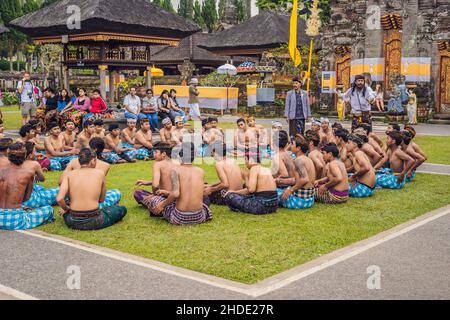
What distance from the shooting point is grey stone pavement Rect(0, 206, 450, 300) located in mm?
5730

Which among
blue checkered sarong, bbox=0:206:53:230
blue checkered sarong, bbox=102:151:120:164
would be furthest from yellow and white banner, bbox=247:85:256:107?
blue checkered sarong, bbox=0:206:53:230

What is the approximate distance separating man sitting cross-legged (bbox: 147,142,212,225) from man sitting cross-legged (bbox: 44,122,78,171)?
18.6 ft

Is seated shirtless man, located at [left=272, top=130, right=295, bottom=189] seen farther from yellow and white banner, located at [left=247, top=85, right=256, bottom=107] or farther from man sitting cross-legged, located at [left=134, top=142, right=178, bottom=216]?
yellow and white banner, located at [left=247, top=85, right=256, bottom=107]

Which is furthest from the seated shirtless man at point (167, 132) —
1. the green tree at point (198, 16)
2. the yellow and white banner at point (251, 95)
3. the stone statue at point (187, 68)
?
the green tree at point (198, 16)

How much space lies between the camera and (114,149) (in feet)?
49.1

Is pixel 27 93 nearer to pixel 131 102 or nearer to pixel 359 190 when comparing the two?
pixel 131 102

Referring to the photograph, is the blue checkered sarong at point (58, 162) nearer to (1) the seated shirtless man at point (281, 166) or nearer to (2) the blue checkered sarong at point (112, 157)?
(2) the blue checkered sarong at point (112, 157)

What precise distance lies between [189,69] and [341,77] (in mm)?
14146

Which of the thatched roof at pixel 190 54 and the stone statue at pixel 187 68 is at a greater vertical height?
the thatched roof at pixel 190 54

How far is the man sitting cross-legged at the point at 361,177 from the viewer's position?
1060 centimetres

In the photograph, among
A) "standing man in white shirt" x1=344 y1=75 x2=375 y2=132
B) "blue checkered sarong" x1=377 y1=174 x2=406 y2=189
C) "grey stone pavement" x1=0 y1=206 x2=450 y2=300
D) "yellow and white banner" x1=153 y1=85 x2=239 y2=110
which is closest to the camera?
"grey stone pavement" x1=0 y1=206 x2=450 y2=300

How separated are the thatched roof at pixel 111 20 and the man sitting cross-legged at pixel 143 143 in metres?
7.79
